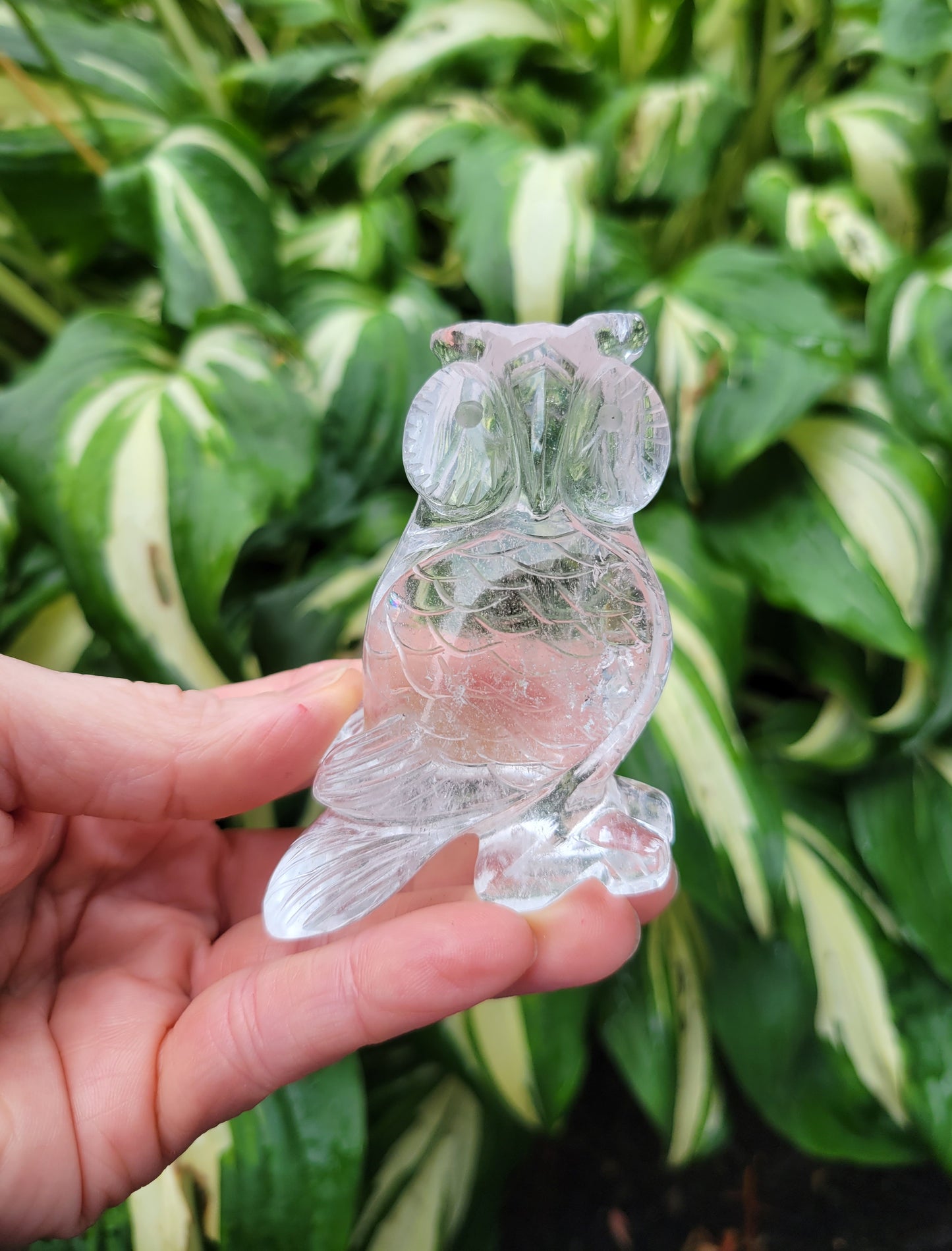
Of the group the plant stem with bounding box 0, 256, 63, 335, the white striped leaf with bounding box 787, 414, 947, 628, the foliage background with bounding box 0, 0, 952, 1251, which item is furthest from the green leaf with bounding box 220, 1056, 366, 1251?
the plant stem with bounding box 0, 256, 63, 335

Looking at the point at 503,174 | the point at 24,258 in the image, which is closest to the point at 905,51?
the point at 503,174

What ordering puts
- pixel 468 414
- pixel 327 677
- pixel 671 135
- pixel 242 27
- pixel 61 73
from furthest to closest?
pixel 242 27
pixel 671 135
pixel 61 73
pixel 327 677
pixel 468 414

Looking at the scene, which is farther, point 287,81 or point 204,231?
point 287,81

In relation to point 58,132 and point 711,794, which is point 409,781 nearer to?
point 711,794

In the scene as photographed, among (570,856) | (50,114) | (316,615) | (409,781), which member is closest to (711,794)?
(570,856)

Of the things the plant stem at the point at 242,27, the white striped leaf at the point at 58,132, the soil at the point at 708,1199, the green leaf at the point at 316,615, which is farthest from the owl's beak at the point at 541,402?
the plant stem at the point at 242,27

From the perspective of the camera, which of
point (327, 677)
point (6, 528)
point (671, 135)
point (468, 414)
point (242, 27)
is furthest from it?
point (242, 27)

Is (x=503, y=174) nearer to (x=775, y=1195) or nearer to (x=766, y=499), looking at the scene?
(x=766, y=499)

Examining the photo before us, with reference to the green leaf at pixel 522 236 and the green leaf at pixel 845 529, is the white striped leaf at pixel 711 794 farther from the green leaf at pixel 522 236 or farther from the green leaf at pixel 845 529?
the green leaf at pixel 522 236
